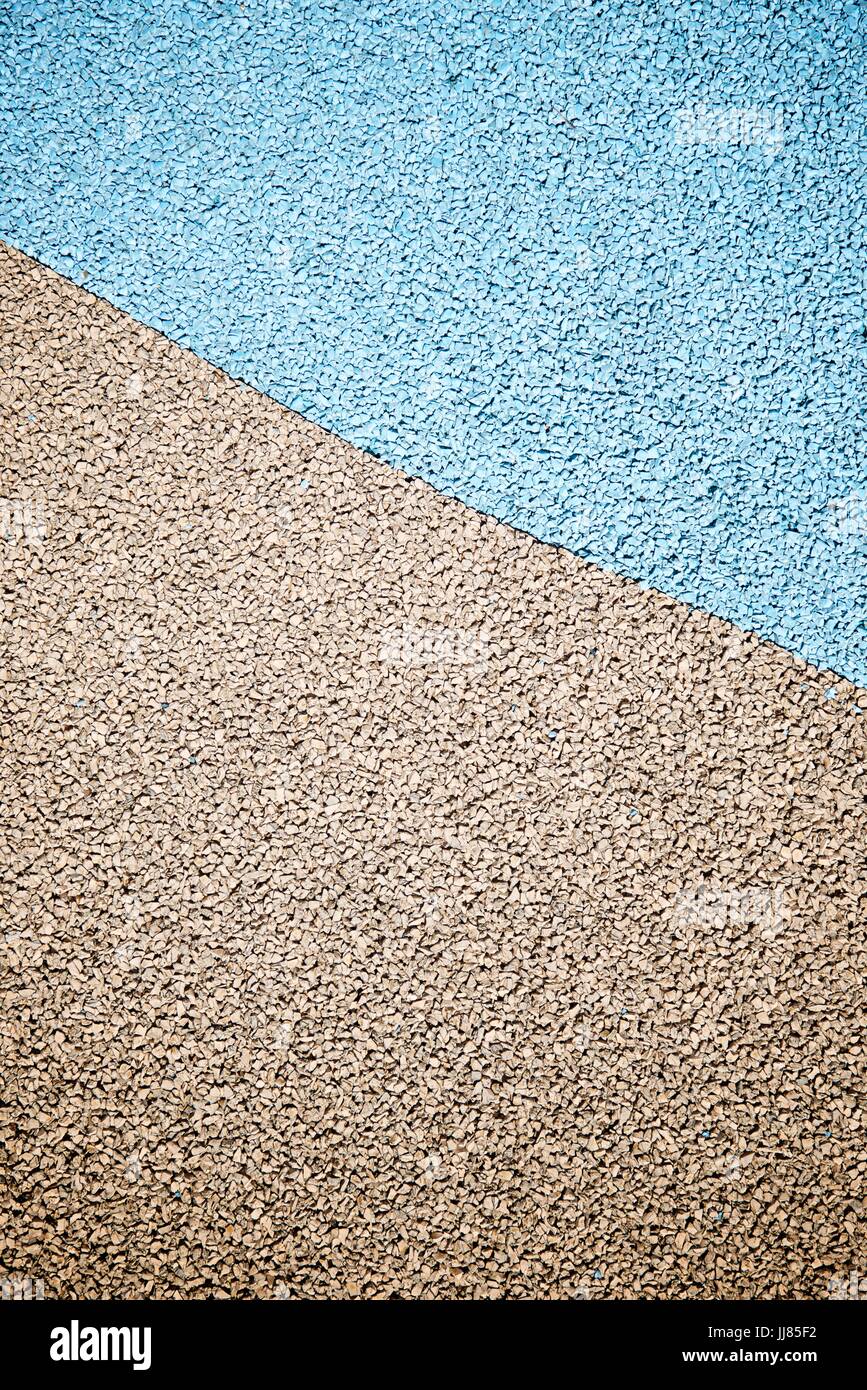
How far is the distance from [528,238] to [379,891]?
1.55 meters

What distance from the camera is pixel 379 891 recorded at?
194 centimetres

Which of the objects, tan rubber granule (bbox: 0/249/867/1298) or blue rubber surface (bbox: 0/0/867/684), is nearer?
tan rubber granule (bbox: 0/249/867/1298)

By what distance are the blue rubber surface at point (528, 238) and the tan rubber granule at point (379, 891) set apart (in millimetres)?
169

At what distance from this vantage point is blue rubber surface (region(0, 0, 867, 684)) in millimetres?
2184

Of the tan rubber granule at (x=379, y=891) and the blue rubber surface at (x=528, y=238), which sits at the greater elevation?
the blue rubber surface at (x=528, y=238)

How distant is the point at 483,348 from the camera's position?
89.0 inches

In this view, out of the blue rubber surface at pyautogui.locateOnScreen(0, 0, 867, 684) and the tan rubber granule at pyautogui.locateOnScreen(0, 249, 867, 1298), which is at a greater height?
the blue rubber surface at pyautogui.locateOnScreen(0, 0, 867, 684)

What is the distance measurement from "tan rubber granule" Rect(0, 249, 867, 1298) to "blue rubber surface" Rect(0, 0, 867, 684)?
17cm

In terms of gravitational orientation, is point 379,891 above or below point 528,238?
below

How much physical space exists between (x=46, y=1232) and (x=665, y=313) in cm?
228

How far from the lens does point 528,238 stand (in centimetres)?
233

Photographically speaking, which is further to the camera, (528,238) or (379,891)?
(528,238)

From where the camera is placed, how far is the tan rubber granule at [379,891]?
178 centimetres
